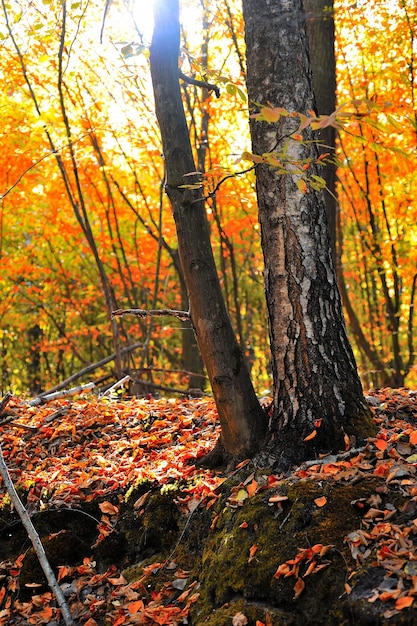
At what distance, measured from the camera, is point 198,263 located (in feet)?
11.2

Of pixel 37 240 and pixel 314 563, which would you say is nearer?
pixel 314 563

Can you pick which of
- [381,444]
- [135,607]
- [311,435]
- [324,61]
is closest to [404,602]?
[381,444]

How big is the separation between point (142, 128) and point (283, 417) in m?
6.76

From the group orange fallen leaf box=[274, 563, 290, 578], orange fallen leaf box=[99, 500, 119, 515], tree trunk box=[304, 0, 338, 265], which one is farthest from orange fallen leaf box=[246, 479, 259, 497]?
tree trunk box=[304, 0, 338, 265]

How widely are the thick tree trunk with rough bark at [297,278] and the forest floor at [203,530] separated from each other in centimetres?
21

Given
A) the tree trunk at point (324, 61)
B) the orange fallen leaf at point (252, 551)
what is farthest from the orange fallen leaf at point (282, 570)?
the tree trunk at point (324, 61)

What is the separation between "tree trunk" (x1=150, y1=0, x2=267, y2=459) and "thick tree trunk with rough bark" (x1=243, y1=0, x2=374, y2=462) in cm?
28

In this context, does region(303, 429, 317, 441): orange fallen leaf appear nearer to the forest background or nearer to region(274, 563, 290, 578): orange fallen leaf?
region(274, 563, 290, 578): orange fallen leaf

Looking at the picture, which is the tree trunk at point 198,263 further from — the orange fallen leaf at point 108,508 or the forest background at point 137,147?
the forest background at point 137,147

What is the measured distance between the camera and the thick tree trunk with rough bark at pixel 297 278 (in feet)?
10.5

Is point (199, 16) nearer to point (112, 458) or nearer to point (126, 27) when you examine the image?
point (126, 27)

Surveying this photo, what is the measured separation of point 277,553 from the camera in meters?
2.70

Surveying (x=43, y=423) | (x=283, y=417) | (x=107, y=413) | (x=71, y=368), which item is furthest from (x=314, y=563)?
(x=71, y=368)

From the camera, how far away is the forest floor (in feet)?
8.11
